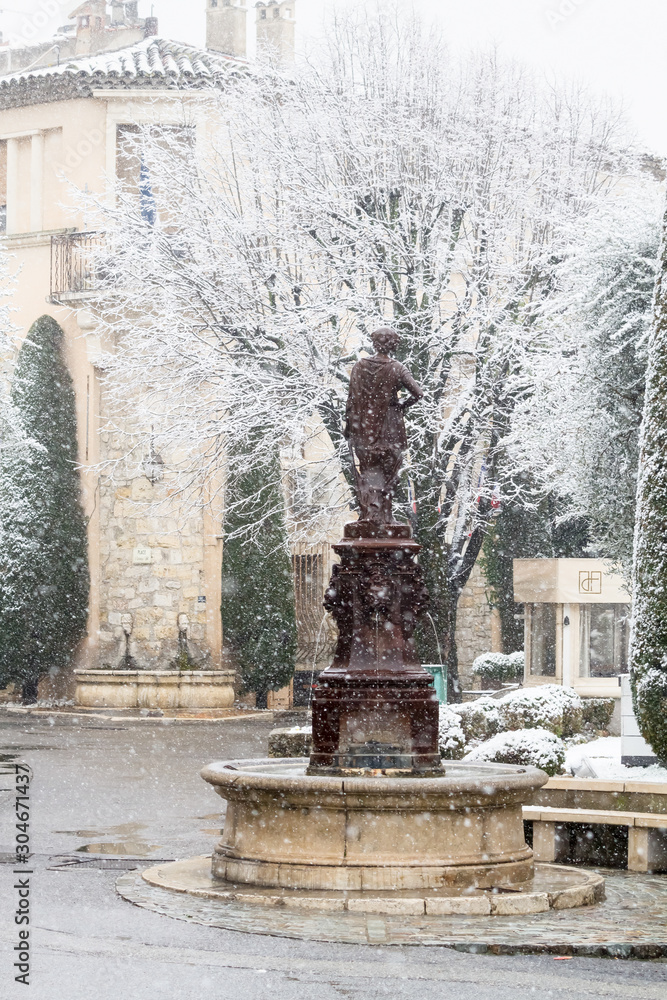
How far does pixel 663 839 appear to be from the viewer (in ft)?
34.8

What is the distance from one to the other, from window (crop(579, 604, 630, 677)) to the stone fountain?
11267mm

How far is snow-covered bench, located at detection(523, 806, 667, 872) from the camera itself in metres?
10.5

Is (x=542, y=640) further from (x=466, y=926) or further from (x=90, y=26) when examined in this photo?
(x=90, y=26)

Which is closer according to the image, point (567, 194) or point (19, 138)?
point (567, 194)

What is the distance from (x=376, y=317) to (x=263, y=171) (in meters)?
3.83

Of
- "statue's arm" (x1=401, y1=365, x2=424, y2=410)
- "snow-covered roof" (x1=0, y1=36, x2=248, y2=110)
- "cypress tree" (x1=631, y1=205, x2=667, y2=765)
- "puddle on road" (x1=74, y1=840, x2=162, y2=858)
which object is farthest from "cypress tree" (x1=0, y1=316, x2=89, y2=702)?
"statue's arm" (x1=401, y1=365, x2=424, y2=410)

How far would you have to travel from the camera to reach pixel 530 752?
12.7 m

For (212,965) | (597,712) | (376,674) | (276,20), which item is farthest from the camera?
(276,20)

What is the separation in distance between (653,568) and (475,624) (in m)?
18.9

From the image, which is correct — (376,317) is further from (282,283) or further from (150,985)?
(150,985)

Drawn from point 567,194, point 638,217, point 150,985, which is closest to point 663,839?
point 150,985

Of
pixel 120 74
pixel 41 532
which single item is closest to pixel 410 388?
pixel 41 532

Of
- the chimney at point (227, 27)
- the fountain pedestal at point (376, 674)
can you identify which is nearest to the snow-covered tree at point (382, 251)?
the fountain pedestal at point (376, 674)

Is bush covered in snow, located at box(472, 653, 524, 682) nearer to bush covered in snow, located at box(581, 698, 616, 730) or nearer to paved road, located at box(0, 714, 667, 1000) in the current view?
bush covered in snow, located at box(581, 698, 616, 730)
